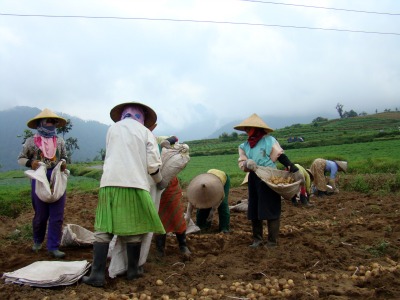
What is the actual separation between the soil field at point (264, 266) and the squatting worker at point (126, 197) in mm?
295

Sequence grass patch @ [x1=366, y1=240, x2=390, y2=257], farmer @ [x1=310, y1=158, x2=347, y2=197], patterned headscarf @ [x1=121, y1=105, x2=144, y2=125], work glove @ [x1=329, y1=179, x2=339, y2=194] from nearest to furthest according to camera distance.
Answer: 1. patterned headscarf @ [x1=121, y1=105, x2=144, y2=125]
2. grass patch @ [x1=366, y1=240, x2=390, y2=257]
3. farmer @ [x1=310, y1=158, x2=347, y2=197]
4. work glove @ [x1=329, y1=179, x2=339, y2=194]

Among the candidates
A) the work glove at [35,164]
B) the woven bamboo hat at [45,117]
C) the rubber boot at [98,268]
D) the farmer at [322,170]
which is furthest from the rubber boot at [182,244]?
the farmer at [322,170]

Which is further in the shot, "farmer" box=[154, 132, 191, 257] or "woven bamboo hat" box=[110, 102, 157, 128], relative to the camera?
"farmer" box=[154, 132, 191, 257]

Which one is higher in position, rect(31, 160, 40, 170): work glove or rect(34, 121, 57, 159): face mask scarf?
rect(34, 121, 57, 159): face mask scarf

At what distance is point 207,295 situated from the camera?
10.4ft

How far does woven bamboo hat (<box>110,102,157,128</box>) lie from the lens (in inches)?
154

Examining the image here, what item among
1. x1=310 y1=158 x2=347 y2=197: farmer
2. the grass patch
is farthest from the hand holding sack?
x1=310 y1=158 x2=347 y2=197: farmer

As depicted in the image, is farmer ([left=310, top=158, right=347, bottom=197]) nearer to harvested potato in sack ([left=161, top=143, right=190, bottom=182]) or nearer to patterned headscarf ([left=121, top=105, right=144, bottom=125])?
harvested potato in sack ([left=161, top=143, right=190, bottom=182])

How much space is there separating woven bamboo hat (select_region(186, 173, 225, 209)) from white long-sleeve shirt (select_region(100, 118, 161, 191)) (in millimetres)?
1752

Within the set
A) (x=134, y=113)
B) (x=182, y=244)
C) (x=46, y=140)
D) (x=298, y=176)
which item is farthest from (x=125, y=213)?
(x=298, y=176)

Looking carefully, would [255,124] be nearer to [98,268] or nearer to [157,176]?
[157,176]

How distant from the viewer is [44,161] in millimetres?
4633

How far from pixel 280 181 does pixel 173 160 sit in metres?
1.38

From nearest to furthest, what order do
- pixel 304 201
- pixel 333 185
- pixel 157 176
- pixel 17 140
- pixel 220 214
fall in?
pixel 157 176 → pixel 220 214 → pixel 304 201 → pixel 333 185 → pixel 17 140
